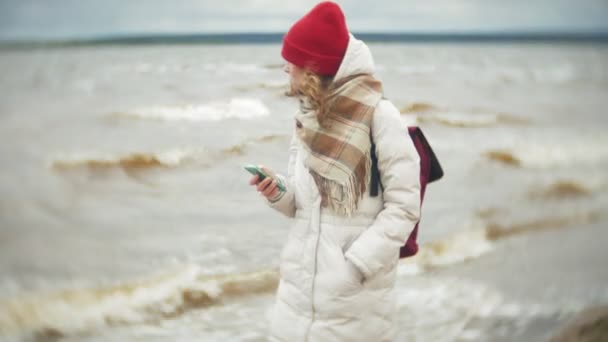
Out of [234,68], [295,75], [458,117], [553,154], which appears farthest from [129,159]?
[234,68]

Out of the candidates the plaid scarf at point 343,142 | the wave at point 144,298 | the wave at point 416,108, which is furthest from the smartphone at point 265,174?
the wave at point 416,108

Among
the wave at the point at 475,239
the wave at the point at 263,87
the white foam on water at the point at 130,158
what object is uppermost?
the wave at the point at 475,239

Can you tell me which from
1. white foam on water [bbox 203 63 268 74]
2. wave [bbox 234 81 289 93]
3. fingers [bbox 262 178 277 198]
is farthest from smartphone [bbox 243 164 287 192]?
white foam on water [bbox 203 63 268 74]

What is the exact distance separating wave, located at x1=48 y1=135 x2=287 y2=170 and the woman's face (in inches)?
296

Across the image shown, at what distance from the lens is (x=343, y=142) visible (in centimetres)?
179

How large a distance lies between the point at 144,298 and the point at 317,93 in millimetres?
2880

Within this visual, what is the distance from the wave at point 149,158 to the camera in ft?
31.0

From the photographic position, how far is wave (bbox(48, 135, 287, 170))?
944cm

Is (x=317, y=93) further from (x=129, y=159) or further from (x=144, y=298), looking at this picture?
(x=129, y=159)

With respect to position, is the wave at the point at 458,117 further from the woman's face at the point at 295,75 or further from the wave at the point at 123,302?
the woman's face at the point at 295,75

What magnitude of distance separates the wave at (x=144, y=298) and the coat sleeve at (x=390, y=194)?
2305 mm

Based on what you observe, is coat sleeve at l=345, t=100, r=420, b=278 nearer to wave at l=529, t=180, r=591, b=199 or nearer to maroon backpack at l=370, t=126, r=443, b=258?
maroon backpack at l=370, t=126, r=443, b=258

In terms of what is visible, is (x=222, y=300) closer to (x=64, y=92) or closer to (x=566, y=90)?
(x=64, y=92)

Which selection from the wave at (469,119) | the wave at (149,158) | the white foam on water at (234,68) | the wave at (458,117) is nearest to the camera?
the wave at (149,158)
